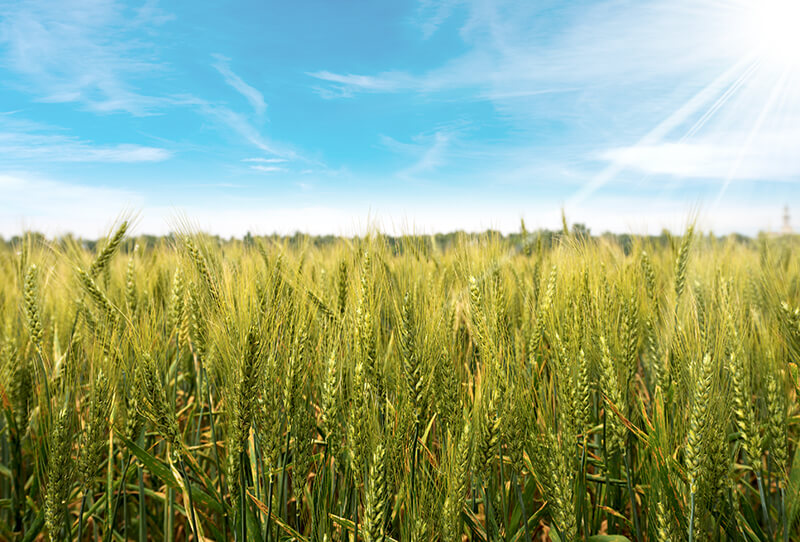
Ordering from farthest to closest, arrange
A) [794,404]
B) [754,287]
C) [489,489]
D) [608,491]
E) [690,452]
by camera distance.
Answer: [754,287] < [794,404] < [608,491] < [489,489] < [690,452]

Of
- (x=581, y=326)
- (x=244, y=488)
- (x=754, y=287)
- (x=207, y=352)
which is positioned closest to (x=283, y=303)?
(x=207, y=352)

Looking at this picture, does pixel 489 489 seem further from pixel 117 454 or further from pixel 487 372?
pixel 117 454

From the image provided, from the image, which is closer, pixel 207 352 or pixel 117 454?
pixel 207 352

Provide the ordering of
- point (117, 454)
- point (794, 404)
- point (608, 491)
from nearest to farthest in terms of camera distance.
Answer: point (608, 491), point (117, 454), point (794, 404)

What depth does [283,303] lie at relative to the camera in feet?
5.26

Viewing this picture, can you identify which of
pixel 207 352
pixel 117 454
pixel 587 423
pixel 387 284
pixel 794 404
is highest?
pixel 387 284

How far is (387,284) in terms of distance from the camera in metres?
1.68

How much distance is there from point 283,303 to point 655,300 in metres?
1.84

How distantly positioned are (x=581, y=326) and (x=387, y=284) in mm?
741

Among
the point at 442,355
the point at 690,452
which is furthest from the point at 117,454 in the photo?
the point at 690,452

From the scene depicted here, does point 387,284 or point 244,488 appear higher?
point 387,284

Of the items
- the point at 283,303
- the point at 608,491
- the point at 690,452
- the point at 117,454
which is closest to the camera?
the point at 690,452

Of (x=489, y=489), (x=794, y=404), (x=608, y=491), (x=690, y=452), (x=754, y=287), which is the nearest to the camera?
(x=690, y=452)

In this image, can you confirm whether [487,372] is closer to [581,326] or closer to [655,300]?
[581,326]
